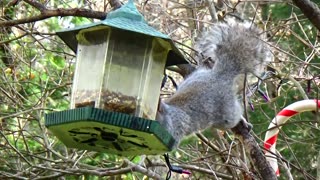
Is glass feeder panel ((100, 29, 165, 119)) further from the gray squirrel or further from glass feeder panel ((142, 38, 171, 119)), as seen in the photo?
the gray squirrel

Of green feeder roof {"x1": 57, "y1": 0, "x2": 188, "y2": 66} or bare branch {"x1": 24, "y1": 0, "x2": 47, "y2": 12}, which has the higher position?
bare branch {"x1": 24, "y1": 0, "x2": 47, "y2": 12}

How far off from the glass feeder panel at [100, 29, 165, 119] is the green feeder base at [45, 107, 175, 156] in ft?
0.26

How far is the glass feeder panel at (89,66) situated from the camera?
178cm

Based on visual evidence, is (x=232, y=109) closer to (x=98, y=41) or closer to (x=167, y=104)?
(x=167, y=104)

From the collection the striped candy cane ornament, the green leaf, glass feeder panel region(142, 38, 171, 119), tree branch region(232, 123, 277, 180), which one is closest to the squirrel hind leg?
tree branch region(232, 123, 277, 180)

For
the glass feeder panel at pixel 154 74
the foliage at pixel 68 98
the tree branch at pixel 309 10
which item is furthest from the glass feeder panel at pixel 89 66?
the foliage at pixel 68 98

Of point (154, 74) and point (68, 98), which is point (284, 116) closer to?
point (154, 74)

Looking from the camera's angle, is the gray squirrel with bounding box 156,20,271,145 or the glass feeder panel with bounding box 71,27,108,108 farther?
the gray squirrel with bounding box 156,20,271,145

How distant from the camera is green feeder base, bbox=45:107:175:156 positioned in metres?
1.61

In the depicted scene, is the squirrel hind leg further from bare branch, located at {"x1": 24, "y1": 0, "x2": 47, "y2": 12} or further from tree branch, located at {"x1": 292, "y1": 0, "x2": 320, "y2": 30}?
bare branch, located at {"x1": 24, "y1": 0, "x2": 47, "y2": 12}

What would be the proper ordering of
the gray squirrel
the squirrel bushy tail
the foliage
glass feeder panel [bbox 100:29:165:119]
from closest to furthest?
glass feeder panel [bbox 100:29:165:119], the gray squirrel, the squirrel bushy tail, the foliage

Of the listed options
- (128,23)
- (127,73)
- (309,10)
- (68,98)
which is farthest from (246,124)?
(68,98)

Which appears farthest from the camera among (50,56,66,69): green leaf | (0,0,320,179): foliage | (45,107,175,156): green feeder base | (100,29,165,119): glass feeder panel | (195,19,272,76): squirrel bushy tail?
(50,56,66,69): green leaf

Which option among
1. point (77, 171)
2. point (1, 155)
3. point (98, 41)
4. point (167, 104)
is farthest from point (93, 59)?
point (1, 155)
